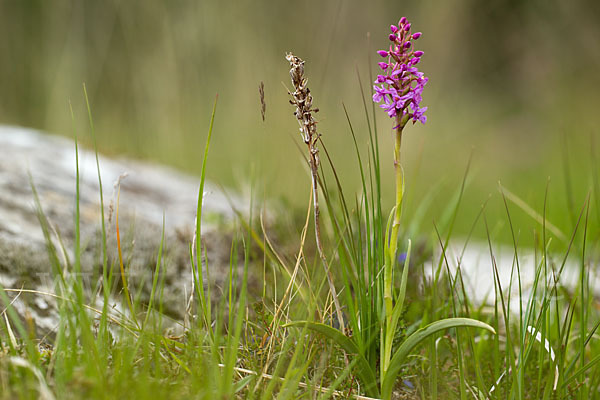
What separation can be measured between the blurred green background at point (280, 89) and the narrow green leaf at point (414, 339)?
4.93ft

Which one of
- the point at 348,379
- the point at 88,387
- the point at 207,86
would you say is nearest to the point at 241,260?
the point at 348,379

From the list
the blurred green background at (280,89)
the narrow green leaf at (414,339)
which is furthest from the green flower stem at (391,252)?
the blurred green background at (280,89)

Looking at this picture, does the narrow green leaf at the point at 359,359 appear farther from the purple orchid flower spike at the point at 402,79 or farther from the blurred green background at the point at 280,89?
the blurred green background at the point at 280,89

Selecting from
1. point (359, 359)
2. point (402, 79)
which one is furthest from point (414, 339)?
point (402, 79)

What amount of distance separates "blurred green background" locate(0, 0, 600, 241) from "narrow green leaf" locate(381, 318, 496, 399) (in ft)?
4.93

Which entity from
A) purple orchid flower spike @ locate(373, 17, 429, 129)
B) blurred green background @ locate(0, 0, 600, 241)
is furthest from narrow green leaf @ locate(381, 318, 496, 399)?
blurred green background @ locate(0, 0, 600, 241)

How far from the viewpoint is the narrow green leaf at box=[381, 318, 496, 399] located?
875 millimetres

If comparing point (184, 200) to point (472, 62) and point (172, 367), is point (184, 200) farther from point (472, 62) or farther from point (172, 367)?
point (472, 62)

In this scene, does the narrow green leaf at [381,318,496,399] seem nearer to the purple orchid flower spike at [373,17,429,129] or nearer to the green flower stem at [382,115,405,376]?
the green flower stem at [382,115,405,376]

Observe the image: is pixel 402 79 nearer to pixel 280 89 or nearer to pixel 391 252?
pixel 391 252

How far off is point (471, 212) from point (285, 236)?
10.2 ft

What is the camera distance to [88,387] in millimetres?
721

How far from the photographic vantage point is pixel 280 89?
3877mm

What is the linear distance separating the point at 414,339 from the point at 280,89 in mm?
3153
